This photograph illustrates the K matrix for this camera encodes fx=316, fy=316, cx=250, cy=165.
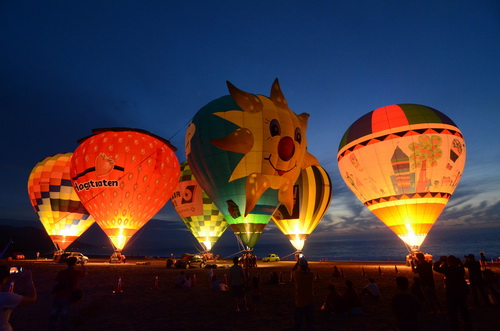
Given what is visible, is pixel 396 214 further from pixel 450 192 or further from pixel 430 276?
pixel 430 276

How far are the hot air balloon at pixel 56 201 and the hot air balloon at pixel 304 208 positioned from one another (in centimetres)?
1859

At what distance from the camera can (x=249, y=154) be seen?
15508 mm

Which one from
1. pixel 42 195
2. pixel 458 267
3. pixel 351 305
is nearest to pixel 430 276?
pixel 458 267

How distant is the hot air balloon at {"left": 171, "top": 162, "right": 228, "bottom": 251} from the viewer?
2983 centimetres

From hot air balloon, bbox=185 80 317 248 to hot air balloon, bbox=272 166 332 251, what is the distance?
402 inches

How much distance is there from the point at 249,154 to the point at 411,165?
42.4 feet

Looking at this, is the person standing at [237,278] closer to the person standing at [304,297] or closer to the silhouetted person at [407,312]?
the person standing at [304,297]

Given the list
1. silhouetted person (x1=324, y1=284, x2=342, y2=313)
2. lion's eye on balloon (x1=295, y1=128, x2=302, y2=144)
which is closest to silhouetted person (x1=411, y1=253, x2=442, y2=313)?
silhouetted person (x1=324, y1=284, x2=342, y2=313)

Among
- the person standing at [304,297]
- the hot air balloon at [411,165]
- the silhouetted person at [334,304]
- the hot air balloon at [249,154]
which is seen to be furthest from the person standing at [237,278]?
the hot air balloon at [411,165]

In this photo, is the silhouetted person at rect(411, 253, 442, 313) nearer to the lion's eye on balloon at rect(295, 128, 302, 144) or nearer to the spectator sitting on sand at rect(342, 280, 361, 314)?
the spectator sitting on sand at rect(342, 280, 361, 314)

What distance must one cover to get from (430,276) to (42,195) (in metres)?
31.2

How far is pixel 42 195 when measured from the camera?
28.5m

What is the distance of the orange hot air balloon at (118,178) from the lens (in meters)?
22.2

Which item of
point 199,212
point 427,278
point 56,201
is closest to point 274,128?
point 427,278
